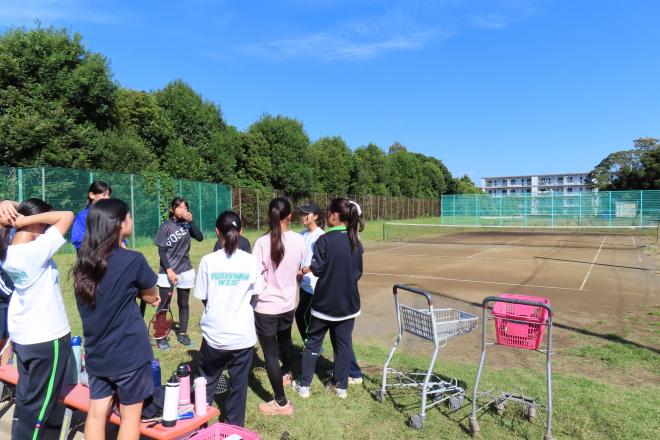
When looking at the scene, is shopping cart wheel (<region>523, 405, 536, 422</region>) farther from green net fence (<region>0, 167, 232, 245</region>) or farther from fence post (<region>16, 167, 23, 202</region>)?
fence post (<region>16, 167, 23, 202</region>)

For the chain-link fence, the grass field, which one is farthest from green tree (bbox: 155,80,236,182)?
the grass field

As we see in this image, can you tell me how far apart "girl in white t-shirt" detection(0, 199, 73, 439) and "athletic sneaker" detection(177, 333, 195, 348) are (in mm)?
3084

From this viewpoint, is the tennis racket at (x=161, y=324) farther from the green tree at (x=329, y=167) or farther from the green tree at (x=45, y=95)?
the green tree at (x=329, y=167)

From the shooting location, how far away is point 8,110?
16391 millimetres

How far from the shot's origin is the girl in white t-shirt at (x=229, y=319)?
3.55 metres

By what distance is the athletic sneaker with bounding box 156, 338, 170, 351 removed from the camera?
19.4ft

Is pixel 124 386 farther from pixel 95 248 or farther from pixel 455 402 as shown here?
pixel 455 402

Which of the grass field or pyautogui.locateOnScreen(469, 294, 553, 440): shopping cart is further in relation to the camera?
the grass field

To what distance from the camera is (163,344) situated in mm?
5984

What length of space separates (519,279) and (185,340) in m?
9.19

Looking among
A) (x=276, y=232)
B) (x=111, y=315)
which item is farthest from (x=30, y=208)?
(x=276, y=232)

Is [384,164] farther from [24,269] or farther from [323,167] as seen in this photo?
[24,269]

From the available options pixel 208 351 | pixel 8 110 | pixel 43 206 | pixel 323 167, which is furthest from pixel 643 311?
pixel 323 167

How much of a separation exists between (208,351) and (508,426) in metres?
2.69
